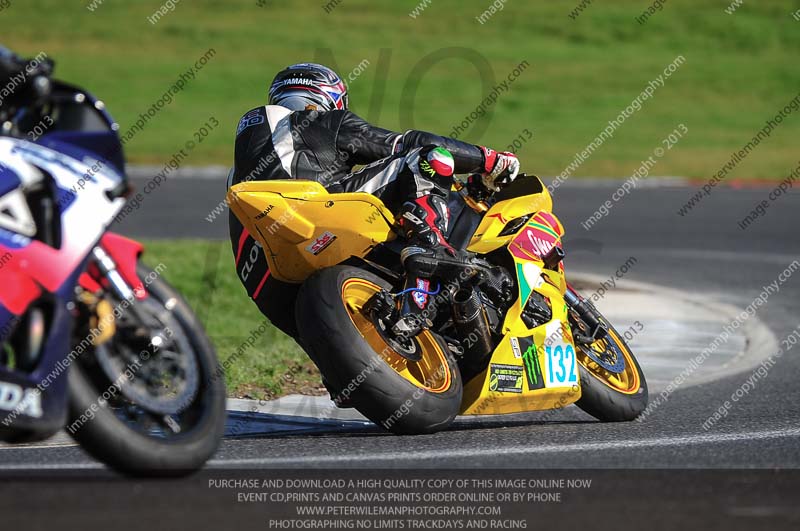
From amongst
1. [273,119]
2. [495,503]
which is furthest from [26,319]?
[273,119]

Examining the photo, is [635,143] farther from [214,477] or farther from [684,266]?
[214,477]

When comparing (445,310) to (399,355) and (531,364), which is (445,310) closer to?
(399,355)

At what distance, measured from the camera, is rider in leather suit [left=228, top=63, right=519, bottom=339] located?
6371 mm

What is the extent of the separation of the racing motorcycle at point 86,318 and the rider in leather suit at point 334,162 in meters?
1.71

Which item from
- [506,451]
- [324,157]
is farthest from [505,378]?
[324,157]

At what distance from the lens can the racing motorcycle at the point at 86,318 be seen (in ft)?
14.4

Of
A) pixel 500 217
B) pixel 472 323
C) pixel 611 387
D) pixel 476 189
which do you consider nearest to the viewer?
pixel 472 323

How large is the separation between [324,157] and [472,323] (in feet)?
3.61

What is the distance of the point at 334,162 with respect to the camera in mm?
6484

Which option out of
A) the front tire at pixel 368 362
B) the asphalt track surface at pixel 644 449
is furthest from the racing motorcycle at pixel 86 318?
the front tire at pixel 368 362

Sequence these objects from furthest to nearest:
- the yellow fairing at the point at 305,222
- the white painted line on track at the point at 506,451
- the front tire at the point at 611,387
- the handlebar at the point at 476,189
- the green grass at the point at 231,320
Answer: the green grass at the point at 231,320
the handlebar at the point at 476,189
the front tire at the point at 611,387
the yellow fairing at the point at 305,222
the white painted line on track at the point at 506,451

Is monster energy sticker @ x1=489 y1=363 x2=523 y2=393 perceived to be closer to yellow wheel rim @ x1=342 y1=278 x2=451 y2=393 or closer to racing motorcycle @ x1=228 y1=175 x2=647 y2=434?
racing motorcycle @ x1=228 y1=175 x2=647 y2=434

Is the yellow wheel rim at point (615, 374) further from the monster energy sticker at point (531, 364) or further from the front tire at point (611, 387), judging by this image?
the monster energy sticker at point (531, 364)

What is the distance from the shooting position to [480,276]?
6492mm
